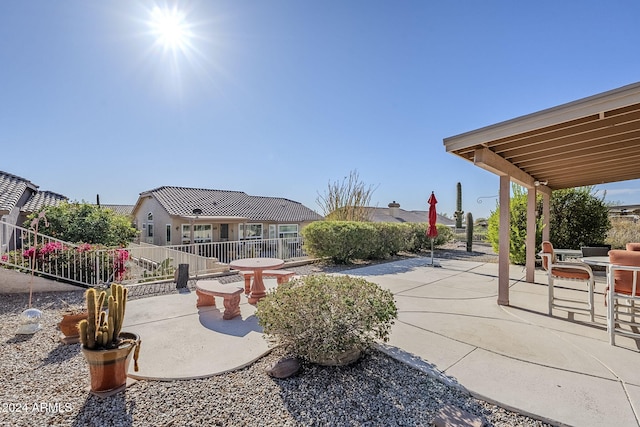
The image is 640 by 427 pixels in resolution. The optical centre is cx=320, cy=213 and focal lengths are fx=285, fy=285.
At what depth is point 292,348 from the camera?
3102mm

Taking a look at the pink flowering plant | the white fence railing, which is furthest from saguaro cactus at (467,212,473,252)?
the pink flowering plant

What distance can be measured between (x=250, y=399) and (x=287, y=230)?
808 inches

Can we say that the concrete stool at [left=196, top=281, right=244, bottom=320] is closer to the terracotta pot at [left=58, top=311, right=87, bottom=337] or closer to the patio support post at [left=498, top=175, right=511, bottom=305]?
the terracotta pot at [left=58, top=311, right=87, bottom=337]

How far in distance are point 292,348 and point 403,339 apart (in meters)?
1.55

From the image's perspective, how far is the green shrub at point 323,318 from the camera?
9.31 feet

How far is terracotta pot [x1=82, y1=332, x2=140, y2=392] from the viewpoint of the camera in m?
2.56

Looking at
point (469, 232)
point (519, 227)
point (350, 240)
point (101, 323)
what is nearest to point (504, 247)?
point (350, 240)

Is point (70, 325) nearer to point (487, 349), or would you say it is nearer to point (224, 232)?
point (487, 349)

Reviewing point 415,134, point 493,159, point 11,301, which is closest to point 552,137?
point 493,159

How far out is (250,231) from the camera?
70.5 ft

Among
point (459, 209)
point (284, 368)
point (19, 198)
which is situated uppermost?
point (459, 209)

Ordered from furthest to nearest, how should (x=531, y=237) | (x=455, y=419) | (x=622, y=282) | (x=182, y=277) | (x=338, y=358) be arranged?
(x=531, y=237), (x=182, y=277), (x=622, y=282), (x=338, y=358), (x=455, y=419)

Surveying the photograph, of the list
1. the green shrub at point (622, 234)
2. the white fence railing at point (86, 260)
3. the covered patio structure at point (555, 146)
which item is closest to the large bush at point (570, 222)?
the green shrub at point (622, 234)

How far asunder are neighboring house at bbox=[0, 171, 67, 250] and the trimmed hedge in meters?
9.75
